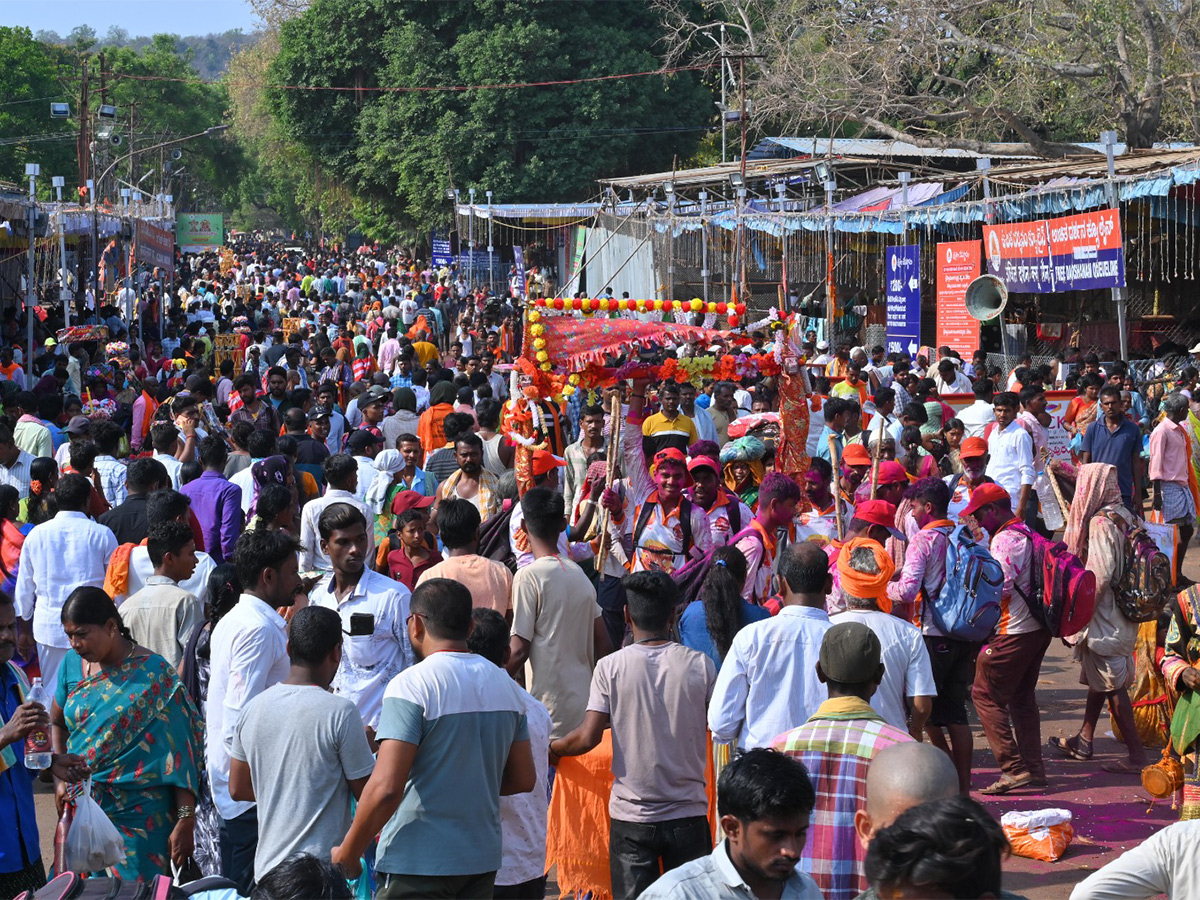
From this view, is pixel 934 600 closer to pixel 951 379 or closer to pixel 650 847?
pixel 650 847

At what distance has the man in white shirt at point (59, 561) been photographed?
21.5 ft

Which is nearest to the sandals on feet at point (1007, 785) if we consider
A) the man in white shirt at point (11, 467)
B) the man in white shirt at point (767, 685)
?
the man in white shirt at point (767, 685)

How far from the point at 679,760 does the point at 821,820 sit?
0.74m

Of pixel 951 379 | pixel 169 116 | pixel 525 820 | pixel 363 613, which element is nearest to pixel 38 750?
pixel 363 613

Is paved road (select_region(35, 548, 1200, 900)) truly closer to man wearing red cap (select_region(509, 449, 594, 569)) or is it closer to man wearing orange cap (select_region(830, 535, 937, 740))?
man wearing orange cap (select_region(830, 535, 937, 740))

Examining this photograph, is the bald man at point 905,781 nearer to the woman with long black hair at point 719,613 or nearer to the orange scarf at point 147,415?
the woman with long black hair at point 719,613

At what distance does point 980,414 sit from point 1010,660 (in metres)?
4.77

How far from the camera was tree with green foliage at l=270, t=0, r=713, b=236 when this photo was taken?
43.2 meters

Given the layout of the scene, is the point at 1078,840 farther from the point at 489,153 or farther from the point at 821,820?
the point at 489,153

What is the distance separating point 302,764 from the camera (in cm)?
395

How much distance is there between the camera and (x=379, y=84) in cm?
4556

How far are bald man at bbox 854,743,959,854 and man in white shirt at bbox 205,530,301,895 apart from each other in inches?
89.8

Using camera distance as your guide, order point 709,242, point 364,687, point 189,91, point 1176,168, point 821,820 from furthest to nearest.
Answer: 1. point 189,91
2. point 709,242
3. point 1176,168
4. point 364,687
5. point 821,820

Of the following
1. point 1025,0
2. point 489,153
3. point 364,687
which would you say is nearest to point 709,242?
point 1025,0
